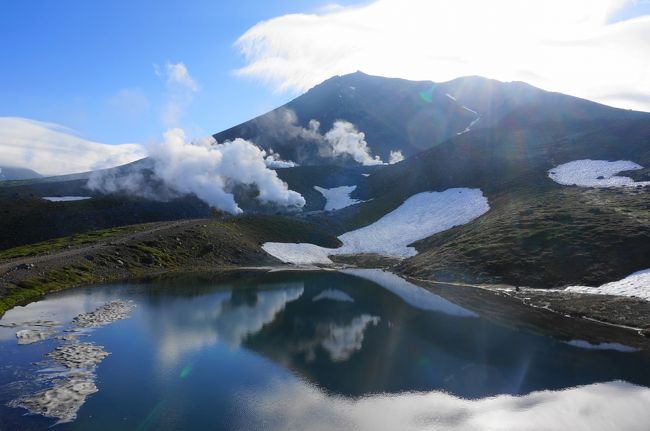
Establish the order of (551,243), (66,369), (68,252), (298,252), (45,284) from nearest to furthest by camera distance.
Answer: (66,369)
(45,284)
(551,243)
(68,252)
(298,252)

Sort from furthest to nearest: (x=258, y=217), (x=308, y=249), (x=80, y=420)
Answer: (x=258, y=217) → (x=308, y=249) → (x=80, y=420)

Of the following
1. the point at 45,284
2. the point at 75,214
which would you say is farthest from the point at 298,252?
the point at 75,214

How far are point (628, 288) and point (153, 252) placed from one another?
76174mm

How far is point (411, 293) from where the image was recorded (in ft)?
222

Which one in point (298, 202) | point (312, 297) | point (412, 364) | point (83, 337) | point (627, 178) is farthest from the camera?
point (298, 202)

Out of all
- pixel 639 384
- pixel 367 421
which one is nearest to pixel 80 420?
pixel 367 421

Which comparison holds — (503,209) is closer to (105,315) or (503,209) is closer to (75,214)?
(105,315)

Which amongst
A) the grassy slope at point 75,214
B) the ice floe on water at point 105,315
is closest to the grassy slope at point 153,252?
the ice floe on water at point 105,315

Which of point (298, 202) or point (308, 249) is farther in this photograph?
point (298, 202)

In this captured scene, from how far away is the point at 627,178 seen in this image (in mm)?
110188

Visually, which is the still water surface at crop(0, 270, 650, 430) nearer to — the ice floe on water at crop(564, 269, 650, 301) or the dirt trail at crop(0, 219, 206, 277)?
the ice floe on water at crop(564, 269, 650, 301)

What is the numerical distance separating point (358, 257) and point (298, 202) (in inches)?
2884

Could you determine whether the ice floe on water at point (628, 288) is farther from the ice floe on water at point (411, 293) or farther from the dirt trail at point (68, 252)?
the dirt trail at point (68, 252)

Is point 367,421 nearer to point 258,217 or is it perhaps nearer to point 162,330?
point 162,330
